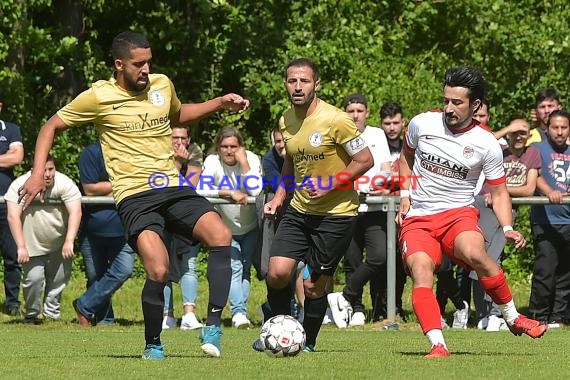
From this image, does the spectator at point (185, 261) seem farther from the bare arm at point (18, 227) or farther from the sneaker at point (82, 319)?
the bare arm at point (18, 227)

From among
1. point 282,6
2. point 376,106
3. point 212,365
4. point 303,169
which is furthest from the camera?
point 282,6

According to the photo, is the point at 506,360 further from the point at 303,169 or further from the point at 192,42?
the point at 192,42

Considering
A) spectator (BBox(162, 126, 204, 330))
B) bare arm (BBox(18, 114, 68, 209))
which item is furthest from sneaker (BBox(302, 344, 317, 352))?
spectator (BBox(162, 126, 204, 330))

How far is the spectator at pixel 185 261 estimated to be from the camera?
1385 centimetres

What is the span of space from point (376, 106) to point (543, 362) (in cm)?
1050

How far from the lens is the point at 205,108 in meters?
9.88

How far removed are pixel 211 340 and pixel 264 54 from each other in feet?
37.3

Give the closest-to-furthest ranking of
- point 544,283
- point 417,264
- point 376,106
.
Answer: point 417,264 < point 544,283 < point 376,106

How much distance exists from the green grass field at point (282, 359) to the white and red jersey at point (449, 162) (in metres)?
1.17

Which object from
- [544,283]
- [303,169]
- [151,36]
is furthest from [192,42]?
[303,169]

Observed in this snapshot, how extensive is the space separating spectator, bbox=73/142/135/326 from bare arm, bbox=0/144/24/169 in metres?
0.89

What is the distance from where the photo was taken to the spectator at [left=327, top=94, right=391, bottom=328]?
14031mm

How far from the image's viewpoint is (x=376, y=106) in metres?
19.2

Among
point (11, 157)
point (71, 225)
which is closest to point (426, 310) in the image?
point (71, 225)
